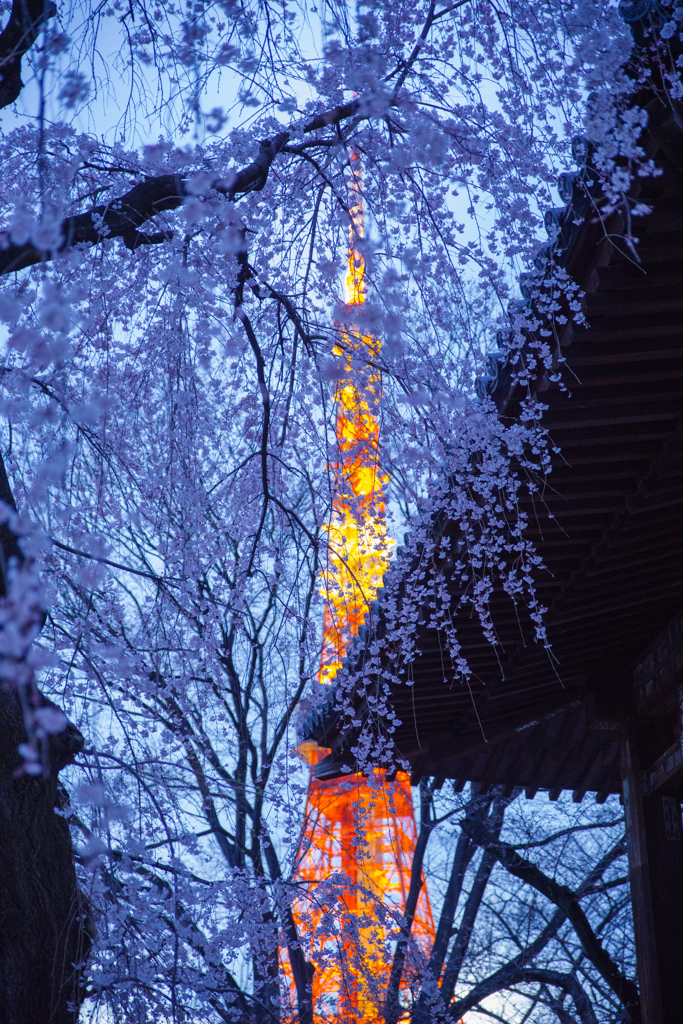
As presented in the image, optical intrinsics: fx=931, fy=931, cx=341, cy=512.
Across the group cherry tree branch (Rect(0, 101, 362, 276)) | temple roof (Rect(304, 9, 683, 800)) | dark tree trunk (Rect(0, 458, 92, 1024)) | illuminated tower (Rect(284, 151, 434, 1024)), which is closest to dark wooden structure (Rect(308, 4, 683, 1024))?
temple roof (Rect(304, 9, 683, 800))

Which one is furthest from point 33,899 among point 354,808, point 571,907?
point 571,907

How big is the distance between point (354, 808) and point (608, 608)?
425 cm

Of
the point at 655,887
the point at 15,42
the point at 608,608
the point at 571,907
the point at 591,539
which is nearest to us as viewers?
the point at 15,42

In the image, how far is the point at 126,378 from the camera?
165 inches

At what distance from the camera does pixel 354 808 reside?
8.45m

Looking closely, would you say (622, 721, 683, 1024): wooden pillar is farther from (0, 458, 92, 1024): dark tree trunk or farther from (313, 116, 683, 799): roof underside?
(0, 458, 92, 1024): dark tree trunk

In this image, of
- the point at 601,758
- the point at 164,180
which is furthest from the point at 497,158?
the point at 601,758

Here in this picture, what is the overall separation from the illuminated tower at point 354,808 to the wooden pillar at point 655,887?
64.8 inches

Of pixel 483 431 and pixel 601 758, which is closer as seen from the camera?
pixel 483 431

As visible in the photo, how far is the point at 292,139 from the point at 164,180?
0.60 meters

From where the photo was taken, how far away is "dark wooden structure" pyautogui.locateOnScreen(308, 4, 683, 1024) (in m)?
2.96

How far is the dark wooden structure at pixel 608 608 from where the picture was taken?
296 centimetres

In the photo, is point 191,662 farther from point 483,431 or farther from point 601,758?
point 601,758

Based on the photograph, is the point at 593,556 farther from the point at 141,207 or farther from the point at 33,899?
the point at 33,899
